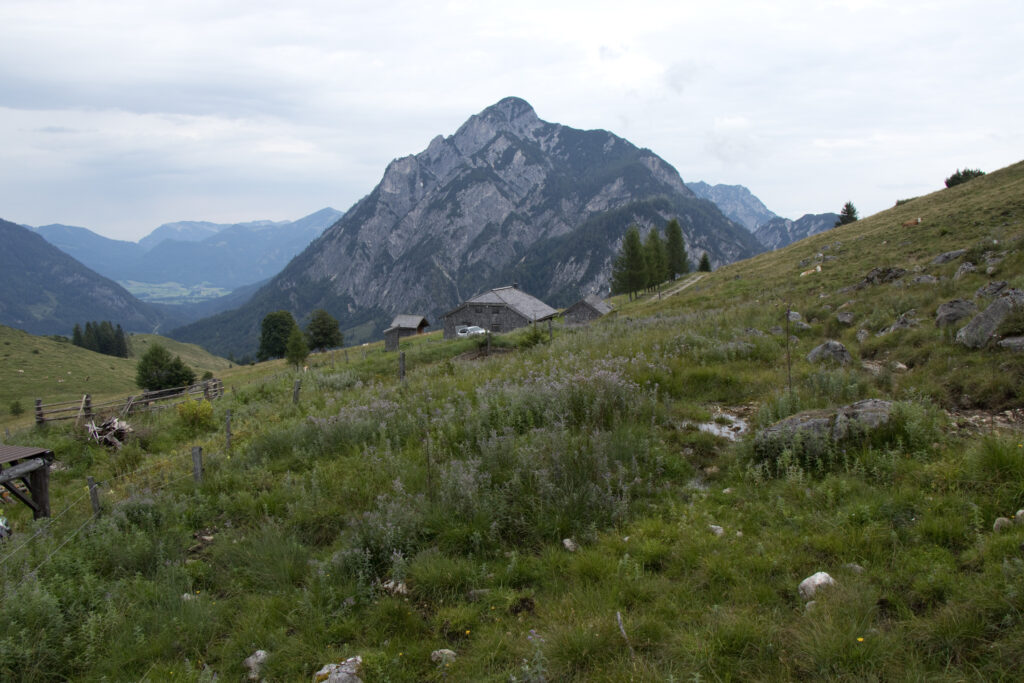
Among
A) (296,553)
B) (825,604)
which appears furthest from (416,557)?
(825,604)

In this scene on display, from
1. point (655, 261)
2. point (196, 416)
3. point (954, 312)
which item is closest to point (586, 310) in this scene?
point (655, 261)

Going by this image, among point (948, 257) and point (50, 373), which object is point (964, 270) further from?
point (50, 373)

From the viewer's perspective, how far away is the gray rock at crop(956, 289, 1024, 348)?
8.80 meters

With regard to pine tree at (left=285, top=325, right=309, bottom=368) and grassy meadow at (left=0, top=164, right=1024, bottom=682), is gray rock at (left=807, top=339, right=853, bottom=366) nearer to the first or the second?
grassy meadow at (left=0, top=164, right=1024, bottom=682)

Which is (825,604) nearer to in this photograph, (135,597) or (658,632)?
(658,632)

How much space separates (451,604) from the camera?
4.93m

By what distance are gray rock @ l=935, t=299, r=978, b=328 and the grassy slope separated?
7683cm

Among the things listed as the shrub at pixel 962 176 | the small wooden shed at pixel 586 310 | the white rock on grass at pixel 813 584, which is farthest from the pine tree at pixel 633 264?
the white rock on grass at pixel 813 584

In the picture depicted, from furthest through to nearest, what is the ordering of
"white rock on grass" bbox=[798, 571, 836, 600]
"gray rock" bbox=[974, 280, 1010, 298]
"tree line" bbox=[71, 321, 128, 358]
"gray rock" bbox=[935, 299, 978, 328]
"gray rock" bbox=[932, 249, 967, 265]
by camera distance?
"tree line" bbox=[71, 321, 128, 358] < "gray rock" bbox=[932, 249, 967, 265] < "gray rock" bbox=[974, 280, 1010, 298] < "gray rock" bbox=[935, 299, 978, 328] < "white rock on grass" bbox=[798, 571, 836, 600]

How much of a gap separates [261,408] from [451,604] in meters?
14.9

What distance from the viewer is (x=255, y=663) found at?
4629 millimetres

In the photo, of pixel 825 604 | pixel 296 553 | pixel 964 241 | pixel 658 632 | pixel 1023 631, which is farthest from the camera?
pixel 964 241

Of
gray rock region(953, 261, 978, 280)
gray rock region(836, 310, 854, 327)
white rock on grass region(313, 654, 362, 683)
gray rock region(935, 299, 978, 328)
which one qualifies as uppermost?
gray rock region(953, 261, 978, 280)

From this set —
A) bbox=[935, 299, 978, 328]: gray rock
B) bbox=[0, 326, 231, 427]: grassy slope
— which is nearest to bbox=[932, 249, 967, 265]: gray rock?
bbox=[935, 299, 978, 328]: gray rock
